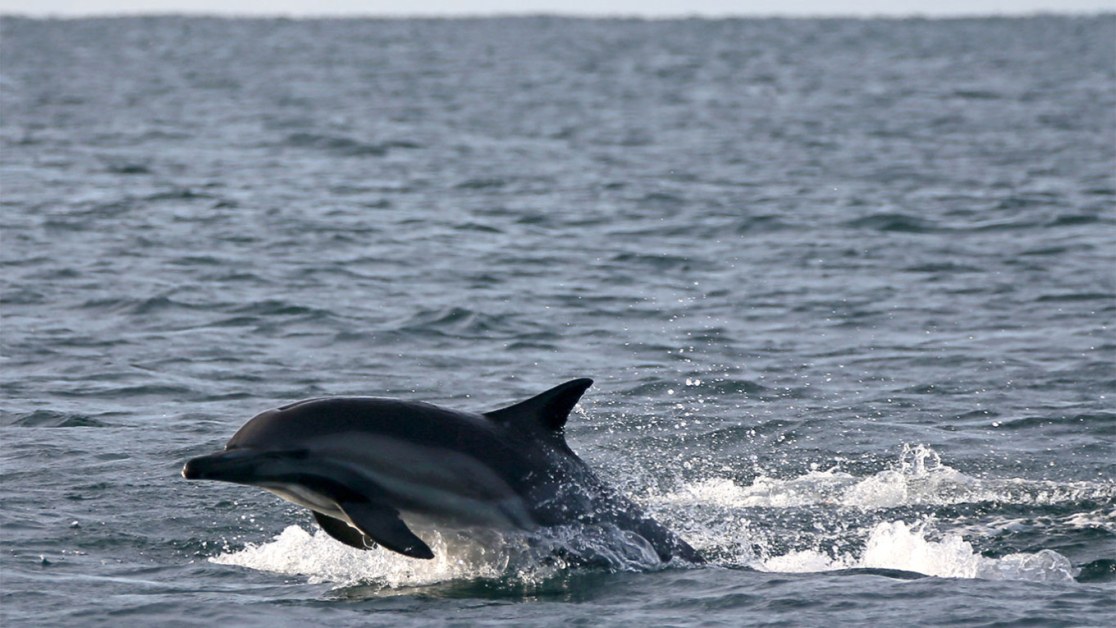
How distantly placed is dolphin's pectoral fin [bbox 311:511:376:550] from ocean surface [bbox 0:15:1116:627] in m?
0.34

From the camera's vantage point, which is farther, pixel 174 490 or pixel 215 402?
pixel 215 402

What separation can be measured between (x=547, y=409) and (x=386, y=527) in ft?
3.88

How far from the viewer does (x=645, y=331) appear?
58.7 ft

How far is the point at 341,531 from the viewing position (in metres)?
9.86

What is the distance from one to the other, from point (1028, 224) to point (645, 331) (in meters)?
9.18

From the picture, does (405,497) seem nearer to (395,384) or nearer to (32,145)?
Answer: (395,384)

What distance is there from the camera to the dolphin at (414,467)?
947cm

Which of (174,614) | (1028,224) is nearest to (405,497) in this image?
(174,614)

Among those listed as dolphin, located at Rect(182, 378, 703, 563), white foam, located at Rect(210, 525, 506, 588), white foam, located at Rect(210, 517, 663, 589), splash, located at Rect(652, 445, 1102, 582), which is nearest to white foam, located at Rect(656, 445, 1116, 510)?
splash, located at Rect(652, 445, 1102, 582)

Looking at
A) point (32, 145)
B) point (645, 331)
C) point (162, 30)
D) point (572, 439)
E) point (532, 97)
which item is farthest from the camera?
point (162, 30)

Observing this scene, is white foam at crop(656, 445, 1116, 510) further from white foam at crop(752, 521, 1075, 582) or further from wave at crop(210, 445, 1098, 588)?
white foam at crop(752, 521, 1075, 582)

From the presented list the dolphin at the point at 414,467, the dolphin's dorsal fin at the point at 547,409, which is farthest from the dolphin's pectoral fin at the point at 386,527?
the dolphin's dorsal fin at the point at 547,409

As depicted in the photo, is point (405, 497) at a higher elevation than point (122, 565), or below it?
higher

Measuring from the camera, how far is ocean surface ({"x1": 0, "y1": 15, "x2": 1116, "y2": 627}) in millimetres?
10047
